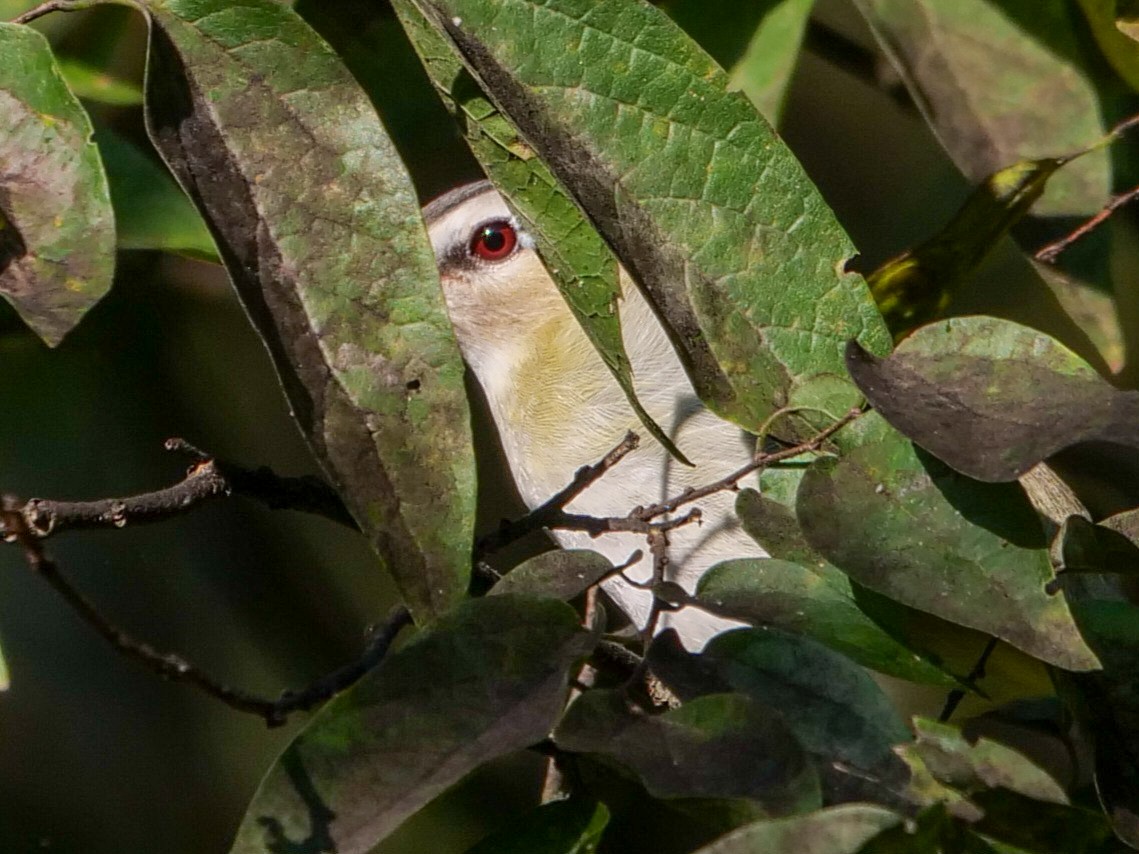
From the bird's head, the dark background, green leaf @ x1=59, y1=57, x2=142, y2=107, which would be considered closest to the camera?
green leaf @ x1=59, y1=57, x2=142, y2=107

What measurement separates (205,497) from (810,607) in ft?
1.94

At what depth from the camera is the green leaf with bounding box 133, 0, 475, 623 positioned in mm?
1018

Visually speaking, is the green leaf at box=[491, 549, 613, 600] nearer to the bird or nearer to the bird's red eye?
the bird

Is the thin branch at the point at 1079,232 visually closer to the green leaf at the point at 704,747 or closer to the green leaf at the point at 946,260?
the green leaf at the point at 946,260

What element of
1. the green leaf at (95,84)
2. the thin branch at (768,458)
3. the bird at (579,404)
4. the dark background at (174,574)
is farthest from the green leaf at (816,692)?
the dark background at (174,574)

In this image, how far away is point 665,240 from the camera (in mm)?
→ 1113

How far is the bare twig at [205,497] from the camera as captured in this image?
134 cm

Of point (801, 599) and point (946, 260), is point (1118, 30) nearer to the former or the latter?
point (946, 260)

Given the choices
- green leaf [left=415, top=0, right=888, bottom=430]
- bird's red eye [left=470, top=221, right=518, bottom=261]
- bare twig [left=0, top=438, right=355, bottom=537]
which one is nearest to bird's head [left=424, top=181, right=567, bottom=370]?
A: bird's red eye [left=470, top=221, right=518, bottom=261]

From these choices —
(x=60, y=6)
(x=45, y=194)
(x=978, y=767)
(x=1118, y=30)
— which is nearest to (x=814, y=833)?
(x=978, y=767)

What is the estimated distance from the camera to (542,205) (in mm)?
1142

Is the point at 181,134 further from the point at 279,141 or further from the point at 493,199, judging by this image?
the point at 493,199

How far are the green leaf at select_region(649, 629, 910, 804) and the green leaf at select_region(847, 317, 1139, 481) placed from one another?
153 mm

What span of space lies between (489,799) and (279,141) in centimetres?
219
